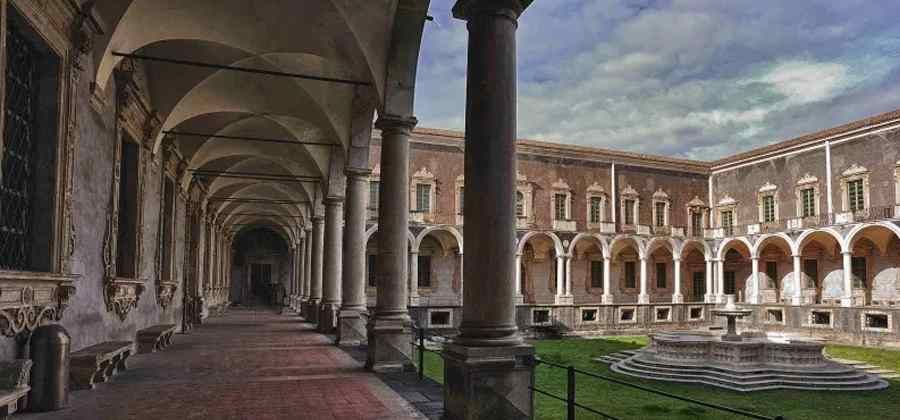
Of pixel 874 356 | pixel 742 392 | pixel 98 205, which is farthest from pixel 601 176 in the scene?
pixel 98 205

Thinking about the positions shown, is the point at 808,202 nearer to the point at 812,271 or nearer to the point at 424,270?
the point at 812,271

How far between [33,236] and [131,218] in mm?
4689

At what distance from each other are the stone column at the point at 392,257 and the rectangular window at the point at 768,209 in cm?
3168

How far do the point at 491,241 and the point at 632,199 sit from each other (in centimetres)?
3461

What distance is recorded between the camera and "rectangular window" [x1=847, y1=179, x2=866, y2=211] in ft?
102

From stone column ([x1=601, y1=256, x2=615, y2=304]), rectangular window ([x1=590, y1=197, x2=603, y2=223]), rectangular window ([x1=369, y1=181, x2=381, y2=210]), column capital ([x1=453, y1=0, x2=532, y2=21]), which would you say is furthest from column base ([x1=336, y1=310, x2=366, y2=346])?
rectangular window ([x1=590, y1=197, x2=603, y2=223])

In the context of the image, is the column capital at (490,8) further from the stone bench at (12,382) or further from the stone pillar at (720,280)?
the stone pillar at (720,280)

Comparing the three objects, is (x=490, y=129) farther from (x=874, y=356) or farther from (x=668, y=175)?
(x=668, y=175)

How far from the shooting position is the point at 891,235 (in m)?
30.7

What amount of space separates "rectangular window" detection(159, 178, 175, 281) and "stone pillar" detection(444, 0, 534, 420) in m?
11.6

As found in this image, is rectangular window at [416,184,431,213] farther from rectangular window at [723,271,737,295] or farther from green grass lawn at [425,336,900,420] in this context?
rectangular window at [723,271,737,295]

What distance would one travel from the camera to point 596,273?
38.7 m

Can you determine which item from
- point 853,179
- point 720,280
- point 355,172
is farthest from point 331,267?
point 720,280

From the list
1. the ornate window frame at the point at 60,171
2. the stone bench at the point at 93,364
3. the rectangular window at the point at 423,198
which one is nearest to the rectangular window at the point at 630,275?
the rectangular window at the point at 423,198
